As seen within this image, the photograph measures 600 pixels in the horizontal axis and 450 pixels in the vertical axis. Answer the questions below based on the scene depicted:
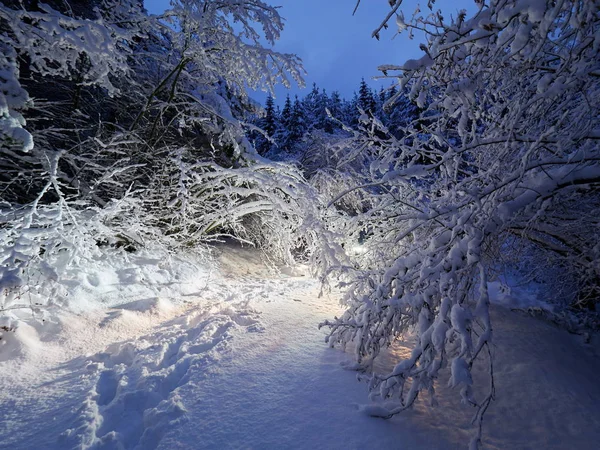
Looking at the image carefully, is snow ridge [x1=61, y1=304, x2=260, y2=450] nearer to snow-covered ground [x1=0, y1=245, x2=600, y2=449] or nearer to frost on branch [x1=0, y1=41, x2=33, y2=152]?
snow-covered ground [x1=0, y1=245, x2=600, y2=449]

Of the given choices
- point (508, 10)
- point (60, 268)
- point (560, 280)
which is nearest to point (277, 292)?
point (60, 268)

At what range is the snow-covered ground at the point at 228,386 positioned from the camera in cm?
222

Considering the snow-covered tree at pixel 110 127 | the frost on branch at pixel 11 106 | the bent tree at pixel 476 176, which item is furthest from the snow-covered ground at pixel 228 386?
the frost on branch at pixel 11 106

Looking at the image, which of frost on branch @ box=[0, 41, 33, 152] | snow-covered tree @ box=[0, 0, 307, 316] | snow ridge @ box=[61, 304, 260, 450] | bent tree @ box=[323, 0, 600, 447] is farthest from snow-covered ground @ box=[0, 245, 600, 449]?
frost on branch @ box=[0, 41, 33, 152]

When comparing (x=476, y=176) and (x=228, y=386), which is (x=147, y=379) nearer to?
(x=228, y=386)

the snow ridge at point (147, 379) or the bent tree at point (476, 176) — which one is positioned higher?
the bent tree at point (476, 176)

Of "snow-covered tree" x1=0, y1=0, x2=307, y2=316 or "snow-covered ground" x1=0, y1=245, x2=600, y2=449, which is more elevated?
"snow-covered tree" x1=0, y1=0, x2=307, y2=316

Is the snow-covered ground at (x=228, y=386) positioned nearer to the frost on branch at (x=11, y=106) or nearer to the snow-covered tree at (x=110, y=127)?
the snow-covered tree at (x=110, y=127)

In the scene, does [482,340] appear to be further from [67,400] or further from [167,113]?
[167,113]

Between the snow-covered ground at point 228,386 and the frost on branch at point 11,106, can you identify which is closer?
the snow-covered ground at point 228,386

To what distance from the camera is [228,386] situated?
275cm

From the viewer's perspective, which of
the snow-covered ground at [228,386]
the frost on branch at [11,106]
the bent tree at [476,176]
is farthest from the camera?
the frost on branch at [11,106]

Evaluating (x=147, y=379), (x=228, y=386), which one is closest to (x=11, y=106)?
(x=147, y=379)

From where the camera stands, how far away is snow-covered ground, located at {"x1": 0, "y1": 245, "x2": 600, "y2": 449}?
7.29 ft
